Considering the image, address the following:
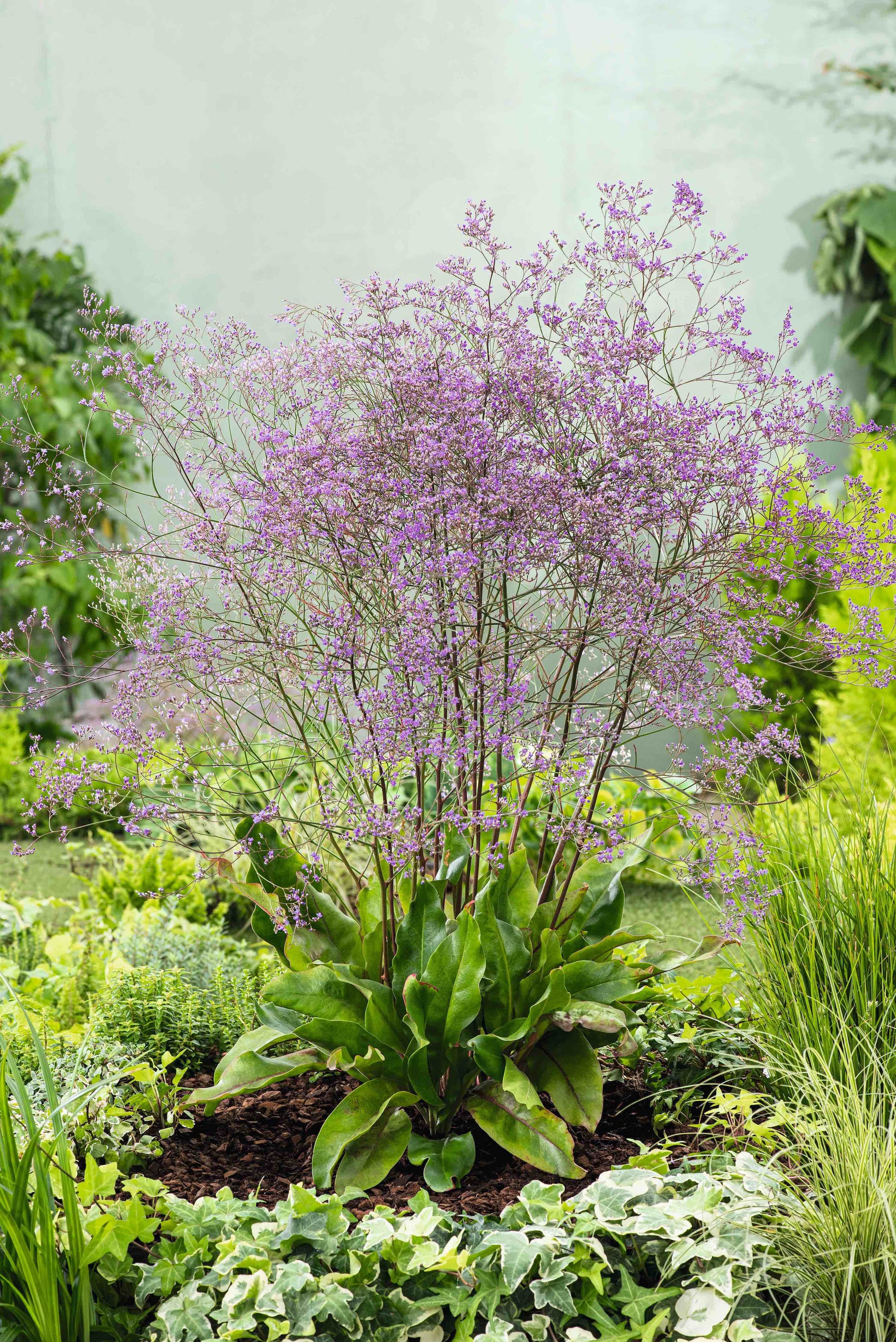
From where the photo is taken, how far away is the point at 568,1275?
1492 mm

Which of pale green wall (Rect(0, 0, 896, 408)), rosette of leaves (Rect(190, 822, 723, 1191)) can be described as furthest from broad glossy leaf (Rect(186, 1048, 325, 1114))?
pale green wall (Rect(0, 0, 896, 408))

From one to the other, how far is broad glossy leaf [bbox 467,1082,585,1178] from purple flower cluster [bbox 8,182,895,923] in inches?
15.8

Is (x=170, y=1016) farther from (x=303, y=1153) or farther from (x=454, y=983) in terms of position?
(x=454, y=983)

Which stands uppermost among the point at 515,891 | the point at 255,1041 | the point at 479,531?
the point at 479,531

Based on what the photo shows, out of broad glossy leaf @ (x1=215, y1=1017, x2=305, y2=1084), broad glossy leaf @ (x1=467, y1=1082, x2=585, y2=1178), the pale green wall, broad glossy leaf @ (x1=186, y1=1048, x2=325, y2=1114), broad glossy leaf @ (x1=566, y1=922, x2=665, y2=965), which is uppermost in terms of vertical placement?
the pale green wall

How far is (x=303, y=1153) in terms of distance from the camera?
198cm

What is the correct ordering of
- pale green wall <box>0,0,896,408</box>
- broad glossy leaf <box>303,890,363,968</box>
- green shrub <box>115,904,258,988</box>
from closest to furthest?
1. broad glossy leaf <box>303,890,363,968</box>
2. green shrub <box>115,904,258,988</box>
3. pale green wall <box>0,0,896,408</box>

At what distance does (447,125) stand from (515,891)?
5033mm

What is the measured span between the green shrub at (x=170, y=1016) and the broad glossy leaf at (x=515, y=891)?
0.60m

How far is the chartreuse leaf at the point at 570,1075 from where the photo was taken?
183cm

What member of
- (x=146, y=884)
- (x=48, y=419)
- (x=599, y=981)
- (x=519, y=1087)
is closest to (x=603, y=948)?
→ (x=599, y=981)

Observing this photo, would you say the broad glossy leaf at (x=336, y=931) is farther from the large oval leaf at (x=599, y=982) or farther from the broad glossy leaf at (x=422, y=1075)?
the large oval leaf at (x=599, y=982)

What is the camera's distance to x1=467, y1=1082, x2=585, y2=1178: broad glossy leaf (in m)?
1.72

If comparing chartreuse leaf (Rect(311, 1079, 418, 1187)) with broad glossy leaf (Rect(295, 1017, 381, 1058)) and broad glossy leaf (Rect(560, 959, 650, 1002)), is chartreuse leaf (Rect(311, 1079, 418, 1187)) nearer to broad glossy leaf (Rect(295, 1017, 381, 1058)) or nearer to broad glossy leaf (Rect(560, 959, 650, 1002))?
broad glossy leaf (Rect(295, 1017, 381, 1058))
